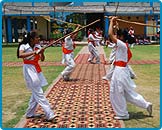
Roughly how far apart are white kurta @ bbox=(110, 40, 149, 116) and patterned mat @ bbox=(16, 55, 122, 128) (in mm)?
262

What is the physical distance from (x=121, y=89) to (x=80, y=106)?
1.19 meters

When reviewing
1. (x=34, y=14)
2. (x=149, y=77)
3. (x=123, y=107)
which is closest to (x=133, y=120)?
(x=123, y=107)

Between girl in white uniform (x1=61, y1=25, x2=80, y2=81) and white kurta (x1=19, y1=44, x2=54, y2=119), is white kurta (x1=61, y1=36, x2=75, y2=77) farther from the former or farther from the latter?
white kurta (x1=19, y1=44, x2=54, y2=119)

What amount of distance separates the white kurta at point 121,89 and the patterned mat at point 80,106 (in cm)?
26

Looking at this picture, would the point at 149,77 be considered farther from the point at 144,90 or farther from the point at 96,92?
the point at 96,92

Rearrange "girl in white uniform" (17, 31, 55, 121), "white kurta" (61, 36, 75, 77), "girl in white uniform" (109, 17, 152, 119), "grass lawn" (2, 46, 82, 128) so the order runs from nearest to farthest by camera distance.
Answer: "girl in white uniform" (17, 31, 55, 121)
"girl in white uniform" (109, 17, 152, 119)
"grass lawn" (2, 46, 82, 128)
"white kurta" (61, 36, 75, 77)

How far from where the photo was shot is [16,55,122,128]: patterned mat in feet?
18.5

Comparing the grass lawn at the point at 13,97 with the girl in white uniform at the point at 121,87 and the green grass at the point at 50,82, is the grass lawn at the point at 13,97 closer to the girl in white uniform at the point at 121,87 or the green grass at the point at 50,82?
the green grass at the point at 50,82

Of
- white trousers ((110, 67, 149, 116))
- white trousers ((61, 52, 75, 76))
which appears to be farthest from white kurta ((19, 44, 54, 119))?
white trousers ((61, 52, 75, 76))

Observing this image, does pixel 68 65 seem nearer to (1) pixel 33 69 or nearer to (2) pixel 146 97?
(2) pixel 146 97

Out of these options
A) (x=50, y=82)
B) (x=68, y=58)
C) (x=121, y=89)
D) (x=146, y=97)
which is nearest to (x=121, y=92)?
(x=121, y=89)

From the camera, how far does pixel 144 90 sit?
8.38 meters

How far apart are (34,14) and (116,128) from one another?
97.0ft

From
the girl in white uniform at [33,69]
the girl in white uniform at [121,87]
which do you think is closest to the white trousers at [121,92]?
the girl in white uniform at [121,87]
